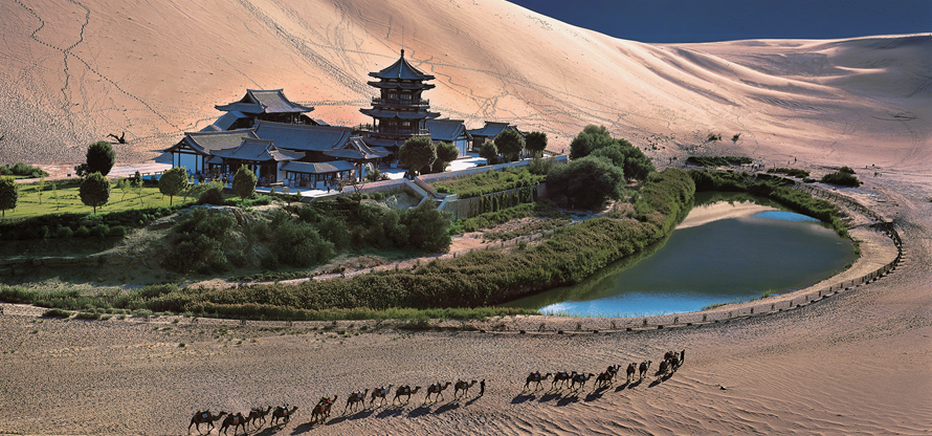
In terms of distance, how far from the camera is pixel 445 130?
61.1 metres

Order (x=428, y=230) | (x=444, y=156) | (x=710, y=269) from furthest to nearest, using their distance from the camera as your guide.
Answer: (x=444, y=156) < (x=710, y=269) < (x=428, y=230)

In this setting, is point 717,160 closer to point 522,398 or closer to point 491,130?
point 491,130

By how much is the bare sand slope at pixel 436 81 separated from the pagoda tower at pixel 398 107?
1743 centimetres

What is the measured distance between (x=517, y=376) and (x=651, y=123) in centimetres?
8075

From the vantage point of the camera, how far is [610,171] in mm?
49688

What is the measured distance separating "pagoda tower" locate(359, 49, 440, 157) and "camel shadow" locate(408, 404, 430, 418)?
36310 millimetres

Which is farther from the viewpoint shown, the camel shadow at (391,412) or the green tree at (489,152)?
the green tree at (489,152)

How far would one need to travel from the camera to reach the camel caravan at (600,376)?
2005 centimetres

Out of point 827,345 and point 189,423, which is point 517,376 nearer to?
point 189,423

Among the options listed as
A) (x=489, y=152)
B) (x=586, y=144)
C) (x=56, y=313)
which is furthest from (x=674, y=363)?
(x=586, y=144)

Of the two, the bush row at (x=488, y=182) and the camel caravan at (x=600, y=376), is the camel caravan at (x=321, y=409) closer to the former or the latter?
the camel caravan at (x=600, y=376)

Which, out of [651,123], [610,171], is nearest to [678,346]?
[610,171]

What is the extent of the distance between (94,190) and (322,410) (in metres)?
18.4

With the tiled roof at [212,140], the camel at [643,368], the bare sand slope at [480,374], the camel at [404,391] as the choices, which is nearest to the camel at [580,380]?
the bare sand slope at [480,374]
